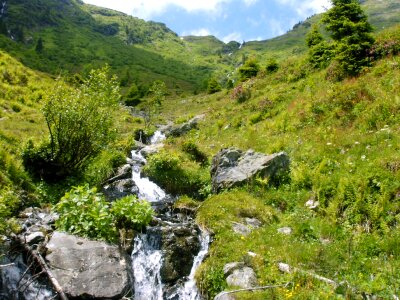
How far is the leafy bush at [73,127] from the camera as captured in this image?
631 inches

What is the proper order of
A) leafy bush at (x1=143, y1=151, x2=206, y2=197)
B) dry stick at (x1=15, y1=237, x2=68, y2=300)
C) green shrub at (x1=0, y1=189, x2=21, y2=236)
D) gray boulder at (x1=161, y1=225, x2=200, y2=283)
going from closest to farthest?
dry stick at (x1=15, y1=237, x2=68, y2=300) < green shrub at (x1=0, y1=189, x2=21, y2=236) < gray boulder at (x1=161, y1=225, x2=200, y2=283) < leafy bush at (x1=143, y1=151, x2=206, y2=197)

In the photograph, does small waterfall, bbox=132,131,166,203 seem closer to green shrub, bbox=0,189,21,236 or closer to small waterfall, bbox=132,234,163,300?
small waterfall, bbox=132,234,163,300

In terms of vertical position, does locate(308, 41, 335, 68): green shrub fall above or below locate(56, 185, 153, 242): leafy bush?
above

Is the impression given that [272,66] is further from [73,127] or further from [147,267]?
[147,267]

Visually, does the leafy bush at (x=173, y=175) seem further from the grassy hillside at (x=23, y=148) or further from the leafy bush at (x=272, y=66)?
the leafy bush at (x=272, y=66)

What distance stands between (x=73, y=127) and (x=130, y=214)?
601cm

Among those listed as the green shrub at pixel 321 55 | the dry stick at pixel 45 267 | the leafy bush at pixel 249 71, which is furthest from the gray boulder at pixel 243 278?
the leafy bush at pixel 249 71

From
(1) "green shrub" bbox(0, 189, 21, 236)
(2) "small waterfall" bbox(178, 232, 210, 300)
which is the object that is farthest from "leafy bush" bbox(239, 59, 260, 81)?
(1) "green shrub" bbox(0, 189, 21, 236)

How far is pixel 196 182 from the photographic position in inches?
794

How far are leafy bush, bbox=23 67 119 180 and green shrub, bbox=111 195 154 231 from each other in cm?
536

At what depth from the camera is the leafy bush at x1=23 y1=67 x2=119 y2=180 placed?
16031 mm

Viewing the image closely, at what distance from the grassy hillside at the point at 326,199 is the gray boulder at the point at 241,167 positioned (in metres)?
0.56

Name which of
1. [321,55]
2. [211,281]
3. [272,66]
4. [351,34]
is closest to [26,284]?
[211,281]

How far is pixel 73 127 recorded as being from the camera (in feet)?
53.5
